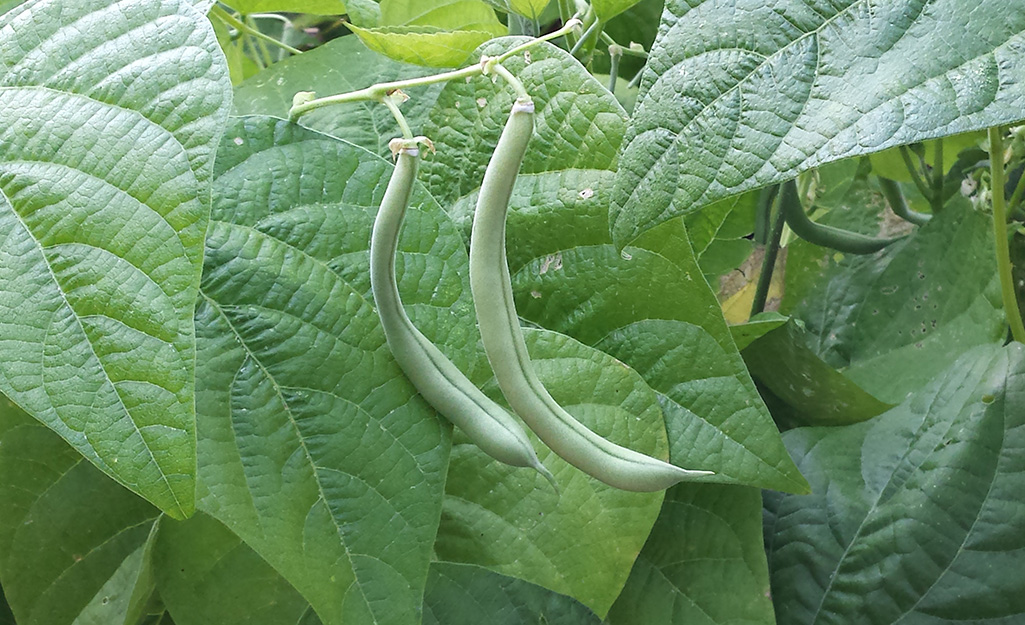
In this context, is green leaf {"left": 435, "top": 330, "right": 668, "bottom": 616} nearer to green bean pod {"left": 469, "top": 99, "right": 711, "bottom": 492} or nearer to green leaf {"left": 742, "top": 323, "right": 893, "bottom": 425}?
green bean pod {"left": 469, "top": 99, "right": 711, "bottom": 492}

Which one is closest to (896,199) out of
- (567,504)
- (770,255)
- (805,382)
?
(770,255)

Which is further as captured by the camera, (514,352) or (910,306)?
(910,306)

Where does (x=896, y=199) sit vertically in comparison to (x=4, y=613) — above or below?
above

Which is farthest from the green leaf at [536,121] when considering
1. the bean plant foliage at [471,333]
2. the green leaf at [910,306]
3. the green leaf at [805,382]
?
the green leaf at [910,306]

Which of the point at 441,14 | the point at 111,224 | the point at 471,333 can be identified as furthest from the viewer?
the point at 441,14

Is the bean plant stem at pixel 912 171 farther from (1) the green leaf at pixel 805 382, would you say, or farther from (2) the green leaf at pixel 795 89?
(2) the green leaf at pixel 795 89

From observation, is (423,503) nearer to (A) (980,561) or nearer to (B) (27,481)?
(B) (27,481)

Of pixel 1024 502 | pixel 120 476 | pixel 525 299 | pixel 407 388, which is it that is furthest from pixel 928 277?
pixel 120 476

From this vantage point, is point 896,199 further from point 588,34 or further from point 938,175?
point 588,34
